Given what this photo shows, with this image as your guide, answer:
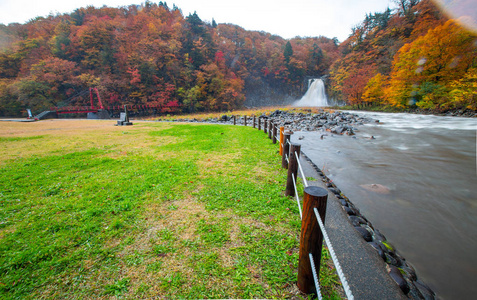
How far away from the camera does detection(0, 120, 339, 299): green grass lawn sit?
2.03m

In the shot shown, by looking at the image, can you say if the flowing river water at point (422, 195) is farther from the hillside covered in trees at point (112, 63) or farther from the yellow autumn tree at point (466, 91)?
the hillside covered in trees at point (112, 63)

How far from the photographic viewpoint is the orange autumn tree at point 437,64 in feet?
62.1

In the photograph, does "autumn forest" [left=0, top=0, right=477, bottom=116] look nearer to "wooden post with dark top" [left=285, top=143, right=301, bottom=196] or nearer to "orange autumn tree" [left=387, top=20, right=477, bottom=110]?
"orange autumn tree" [left=387, top=20, right=477, bottom=110]

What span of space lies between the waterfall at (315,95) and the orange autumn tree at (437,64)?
4038cm

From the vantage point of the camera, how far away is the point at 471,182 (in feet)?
19.5

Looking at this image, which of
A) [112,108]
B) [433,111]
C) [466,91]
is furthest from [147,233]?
[112,108]

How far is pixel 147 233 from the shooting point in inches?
112

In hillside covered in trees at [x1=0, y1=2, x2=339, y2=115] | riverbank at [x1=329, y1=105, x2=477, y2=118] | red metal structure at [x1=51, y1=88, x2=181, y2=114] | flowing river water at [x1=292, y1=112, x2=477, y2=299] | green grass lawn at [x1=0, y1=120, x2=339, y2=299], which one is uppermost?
hillside covered in trees at [x1=0, y1=2, x2=339, y2=115]

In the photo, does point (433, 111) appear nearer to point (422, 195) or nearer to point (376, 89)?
point (376, 89)

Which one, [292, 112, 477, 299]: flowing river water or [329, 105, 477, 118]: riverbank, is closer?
[292, 112, 477, 299]: flowing river water

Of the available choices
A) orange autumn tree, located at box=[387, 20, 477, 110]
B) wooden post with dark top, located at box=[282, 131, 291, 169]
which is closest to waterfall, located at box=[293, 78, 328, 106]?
orange autumn tree, located at box=[387, 20, 477, 110]

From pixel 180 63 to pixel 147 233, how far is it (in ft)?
145

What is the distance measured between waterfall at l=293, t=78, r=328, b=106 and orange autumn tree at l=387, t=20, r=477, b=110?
1590 inches

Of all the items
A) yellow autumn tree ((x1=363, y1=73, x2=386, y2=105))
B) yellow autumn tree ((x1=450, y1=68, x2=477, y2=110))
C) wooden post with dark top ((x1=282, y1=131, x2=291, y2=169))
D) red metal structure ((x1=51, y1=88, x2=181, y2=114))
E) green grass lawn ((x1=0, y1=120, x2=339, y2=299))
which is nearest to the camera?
green grass lawn ((x1=0, y1=120, x2=339, y2=299))
